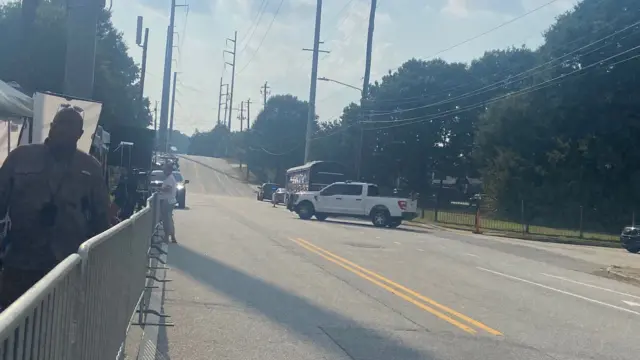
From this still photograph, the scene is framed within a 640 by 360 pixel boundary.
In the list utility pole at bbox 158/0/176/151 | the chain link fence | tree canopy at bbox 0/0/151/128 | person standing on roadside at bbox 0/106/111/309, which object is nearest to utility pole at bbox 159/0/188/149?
utility pole at bbox 158/0/176/151

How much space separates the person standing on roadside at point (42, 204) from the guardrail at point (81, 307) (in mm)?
337

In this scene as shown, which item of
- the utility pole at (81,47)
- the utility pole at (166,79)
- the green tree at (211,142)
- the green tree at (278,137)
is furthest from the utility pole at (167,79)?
the green tree at (211,142)

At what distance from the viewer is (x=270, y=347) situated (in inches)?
328

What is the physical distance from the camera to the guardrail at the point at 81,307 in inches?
105

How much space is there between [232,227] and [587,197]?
31.2 m

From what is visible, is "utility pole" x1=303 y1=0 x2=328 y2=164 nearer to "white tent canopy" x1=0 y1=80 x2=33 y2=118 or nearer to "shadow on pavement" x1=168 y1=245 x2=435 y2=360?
"shadow on pavement" x1=168 y1=245 x2=435 y2=360

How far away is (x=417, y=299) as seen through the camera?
485 inches

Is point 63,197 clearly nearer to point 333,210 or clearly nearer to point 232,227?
point 232,227

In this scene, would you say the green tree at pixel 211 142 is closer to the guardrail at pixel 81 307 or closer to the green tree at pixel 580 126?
the green tree at pixel 580 126

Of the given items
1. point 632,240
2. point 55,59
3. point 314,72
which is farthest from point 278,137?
point 632,240

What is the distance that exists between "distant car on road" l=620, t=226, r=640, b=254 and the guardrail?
86.2ft

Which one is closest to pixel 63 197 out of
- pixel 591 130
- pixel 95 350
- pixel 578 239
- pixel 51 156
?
pixel 51 156

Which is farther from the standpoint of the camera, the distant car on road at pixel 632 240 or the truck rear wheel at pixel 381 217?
the truck rear wheel at pixel 381 217

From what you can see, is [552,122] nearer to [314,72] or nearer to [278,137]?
[314,72]
